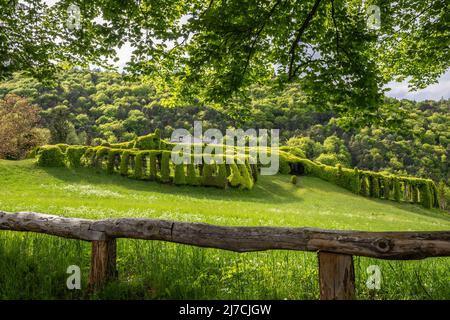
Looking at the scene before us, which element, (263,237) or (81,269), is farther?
(81,269)

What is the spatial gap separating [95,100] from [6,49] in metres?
127

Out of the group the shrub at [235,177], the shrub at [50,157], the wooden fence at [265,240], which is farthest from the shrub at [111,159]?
the wooden fence at [265,240]

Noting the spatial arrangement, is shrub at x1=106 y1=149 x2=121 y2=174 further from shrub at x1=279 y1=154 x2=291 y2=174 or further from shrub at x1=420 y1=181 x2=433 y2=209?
shrub at x1=420 y1=181 x2=433 y2=209

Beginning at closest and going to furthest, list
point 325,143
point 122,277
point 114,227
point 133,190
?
point 114,227
point 122,277
point 133,190
point 325,143

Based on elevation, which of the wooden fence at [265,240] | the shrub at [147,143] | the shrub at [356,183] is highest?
the shrub at [147,143]

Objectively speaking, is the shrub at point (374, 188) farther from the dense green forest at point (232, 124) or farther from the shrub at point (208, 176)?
the dense green forest at point (232, 124)

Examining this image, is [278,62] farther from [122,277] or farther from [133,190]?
[133,190]

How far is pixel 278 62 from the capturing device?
9.12 meters

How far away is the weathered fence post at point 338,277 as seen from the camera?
11.0 feet

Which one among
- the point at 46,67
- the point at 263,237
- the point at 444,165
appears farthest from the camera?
the point at 444,165

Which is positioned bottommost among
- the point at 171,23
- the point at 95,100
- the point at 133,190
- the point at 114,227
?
the point at 133,190

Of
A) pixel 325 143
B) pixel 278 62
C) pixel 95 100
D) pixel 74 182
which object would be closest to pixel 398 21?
pixel 278 62

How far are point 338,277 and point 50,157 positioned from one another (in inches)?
1825

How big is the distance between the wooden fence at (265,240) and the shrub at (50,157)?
4212 centimetres
